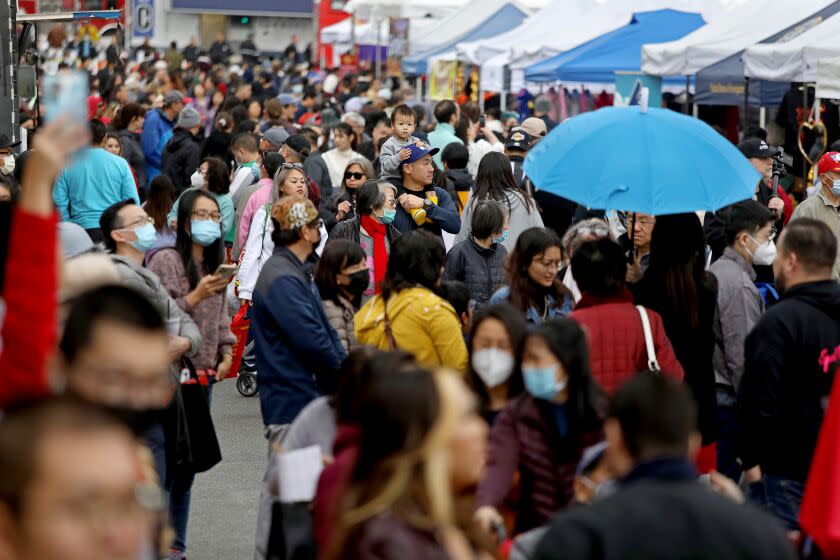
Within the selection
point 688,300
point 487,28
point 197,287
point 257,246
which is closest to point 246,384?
point 257,246

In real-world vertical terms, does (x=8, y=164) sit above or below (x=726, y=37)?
below

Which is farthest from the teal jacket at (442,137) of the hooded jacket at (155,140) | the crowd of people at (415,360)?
the hooded jacket at (155,140)

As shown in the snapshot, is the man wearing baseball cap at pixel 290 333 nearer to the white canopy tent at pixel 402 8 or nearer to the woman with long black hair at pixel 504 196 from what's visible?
Answer: the woman with long black hair at pixel 504 196

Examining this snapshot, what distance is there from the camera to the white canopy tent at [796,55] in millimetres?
11867

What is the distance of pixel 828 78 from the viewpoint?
1108 cm

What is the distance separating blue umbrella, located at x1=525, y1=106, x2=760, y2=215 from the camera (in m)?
6.01

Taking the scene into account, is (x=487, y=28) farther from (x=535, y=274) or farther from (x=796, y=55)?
(x=535, y=274)

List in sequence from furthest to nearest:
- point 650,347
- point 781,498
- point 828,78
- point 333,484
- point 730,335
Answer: point 828,78, point 730,335, point 650,347, point 781,498, point 333,484

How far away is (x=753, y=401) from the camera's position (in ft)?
18.0

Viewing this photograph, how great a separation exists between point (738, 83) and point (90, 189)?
23.6 ft

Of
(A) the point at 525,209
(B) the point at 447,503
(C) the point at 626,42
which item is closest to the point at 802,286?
(B) the point at 447,503

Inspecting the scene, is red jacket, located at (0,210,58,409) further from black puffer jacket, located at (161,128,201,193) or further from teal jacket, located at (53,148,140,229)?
black puffer jacket, located at (161,128,201,193)

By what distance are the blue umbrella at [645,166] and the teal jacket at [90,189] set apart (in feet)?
17.8

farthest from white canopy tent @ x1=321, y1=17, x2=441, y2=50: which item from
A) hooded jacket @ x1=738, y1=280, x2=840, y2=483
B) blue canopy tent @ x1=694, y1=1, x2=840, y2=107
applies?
hooded jacket @ x1=738, y1=280, x2=840, y2=483
